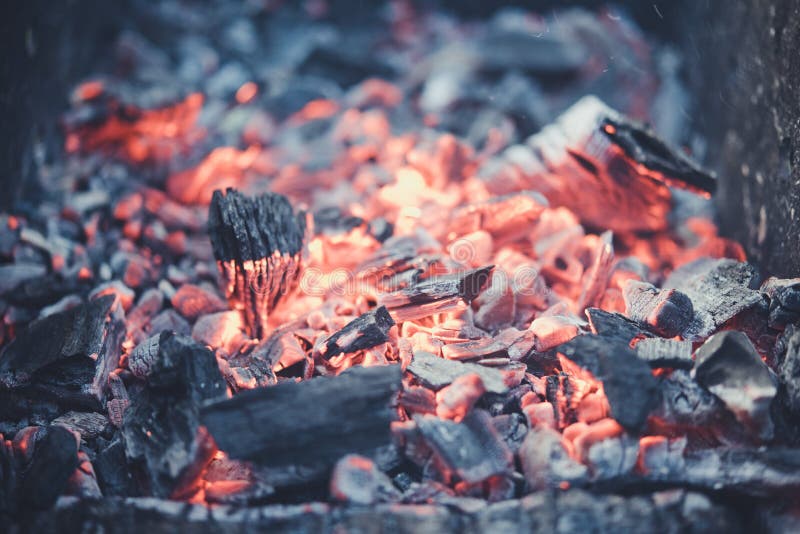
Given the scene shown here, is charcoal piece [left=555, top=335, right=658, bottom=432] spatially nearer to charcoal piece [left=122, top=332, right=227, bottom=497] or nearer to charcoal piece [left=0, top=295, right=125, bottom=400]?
charcoal piece [left=122, top=332, right=227, bottom=497]

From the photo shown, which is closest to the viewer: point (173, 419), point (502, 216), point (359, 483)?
point (359, 483)

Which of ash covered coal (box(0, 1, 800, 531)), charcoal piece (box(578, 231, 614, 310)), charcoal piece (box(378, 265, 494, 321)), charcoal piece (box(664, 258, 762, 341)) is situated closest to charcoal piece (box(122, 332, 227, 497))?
ash covered coal (box(0, 1, 800, 531))

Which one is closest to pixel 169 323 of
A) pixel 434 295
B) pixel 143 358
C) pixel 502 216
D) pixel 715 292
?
pixel 143 358

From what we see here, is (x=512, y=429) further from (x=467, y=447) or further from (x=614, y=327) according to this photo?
(x=614, y=327)

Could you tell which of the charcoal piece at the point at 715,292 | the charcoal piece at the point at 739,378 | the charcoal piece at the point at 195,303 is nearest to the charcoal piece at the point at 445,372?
the charcoal piece at the point at 739,378

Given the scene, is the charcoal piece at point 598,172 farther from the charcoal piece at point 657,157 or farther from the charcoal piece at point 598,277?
the charcoal piece at point 598,277

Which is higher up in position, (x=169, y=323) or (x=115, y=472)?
(x=169, y=323)
